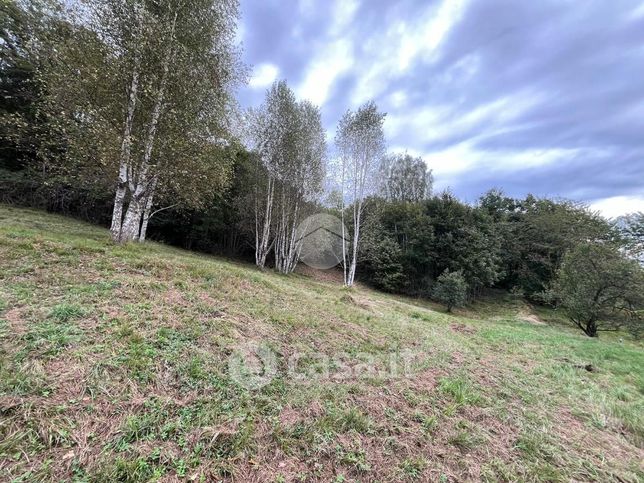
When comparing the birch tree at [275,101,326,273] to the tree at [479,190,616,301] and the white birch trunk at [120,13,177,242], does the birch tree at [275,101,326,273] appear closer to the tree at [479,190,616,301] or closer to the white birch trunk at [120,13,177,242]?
the white birch trunk at [120,13,177,242]

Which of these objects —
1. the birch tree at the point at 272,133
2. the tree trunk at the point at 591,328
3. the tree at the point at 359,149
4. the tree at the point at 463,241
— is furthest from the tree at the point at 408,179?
the tree trunk at the point at 591,328

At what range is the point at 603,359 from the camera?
757cm

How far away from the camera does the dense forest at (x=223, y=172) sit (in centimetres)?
788

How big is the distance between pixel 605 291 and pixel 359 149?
1436 cm

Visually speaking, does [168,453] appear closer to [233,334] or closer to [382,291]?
[233,334]

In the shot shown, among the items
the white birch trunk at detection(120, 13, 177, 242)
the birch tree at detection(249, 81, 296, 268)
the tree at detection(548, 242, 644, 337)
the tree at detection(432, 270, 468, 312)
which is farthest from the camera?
the tree at detection(432, 270, 468, 312)

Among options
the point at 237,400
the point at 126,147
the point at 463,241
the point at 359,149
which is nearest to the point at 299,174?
the point at 359,149

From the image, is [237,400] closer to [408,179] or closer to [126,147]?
[126,147]

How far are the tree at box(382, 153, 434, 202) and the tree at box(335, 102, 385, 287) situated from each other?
14.6 meters

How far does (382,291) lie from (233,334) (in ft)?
68.9

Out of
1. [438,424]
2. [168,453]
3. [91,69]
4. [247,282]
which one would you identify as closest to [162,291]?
[247,282]

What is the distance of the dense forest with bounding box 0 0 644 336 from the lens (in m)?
7.88

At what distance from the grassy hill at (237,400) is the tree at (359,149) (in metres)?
12.9

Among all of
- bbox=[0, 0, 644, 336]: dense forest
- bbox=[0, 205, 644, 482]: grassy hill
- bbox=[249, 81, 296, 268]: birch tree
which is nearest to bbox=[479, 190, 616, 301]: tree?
bbox=[0, 0, 644, 336]: dense forest
